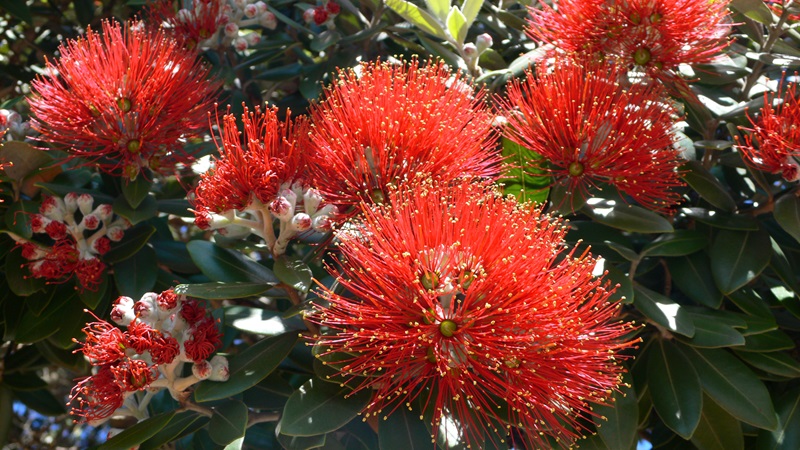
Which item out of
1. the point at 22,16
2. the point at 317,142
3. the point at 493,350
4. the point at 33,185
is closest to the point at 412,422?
the point at 493,350

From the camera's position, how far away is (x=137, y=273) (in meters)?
2.32

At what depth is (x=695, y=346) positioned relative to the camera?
6.75ft

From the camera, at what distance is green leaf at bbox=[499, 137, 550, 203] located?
213 cm

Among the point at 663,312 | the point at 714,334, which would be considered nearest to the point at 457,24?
the point at 663,312

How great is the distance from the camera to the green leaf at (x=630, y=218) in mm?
2084

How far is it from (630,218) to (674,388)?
0.43m

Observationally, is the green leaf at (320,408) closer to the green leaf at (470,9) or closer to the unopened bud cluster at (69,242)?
the unopened bud cluster at (69,242)

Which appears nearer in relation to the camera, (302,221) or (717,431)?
(302,221)

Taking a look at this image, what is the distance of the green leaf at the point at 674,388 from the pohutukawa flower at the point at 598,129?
1.30 feet

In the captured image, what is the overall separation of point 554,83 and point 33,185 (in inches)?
57.8

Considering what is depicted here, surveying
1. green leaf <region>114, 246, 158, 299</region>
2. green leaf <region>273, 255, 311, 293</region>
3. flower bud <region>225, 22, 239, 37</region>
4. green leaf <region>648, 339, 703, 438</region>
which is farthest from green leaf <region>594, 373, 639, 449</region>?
flower bud <region>225, 22, 239, 37</region>

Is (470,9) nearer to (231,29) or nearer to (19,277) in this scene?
(231,29)

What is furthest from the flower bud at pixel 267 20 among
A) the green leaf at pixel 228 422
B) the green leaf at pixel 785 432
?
the green leaf at pixel 785 432

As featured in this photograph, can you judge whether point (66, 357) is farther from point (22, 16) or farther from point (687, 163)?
point (687, 163)
